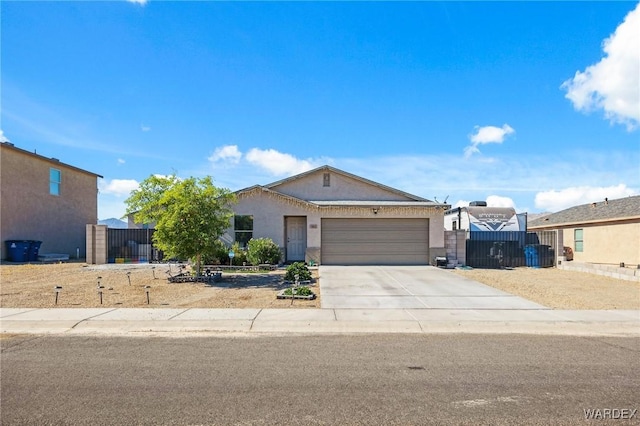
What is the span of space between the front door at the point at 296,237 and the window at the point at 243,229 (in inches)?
79.9

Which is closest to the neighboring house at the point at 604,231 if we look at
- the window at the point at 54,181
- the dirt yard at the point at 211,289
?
the dirt yard at the point at 211,289

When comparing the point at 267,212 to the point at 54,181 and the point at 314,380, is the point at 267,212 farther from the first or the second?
the point at 54,181

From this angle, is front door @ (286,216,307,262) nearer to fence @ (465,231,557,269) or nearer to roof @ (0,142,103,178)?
fence @ (465,231,557,269)

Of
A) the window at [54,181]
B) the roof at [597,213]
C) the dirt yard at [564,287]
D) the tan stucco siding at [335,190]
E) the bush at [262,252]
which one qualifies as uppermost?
the window at [54,181]

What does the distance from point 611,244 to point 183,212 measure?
23.6 meters

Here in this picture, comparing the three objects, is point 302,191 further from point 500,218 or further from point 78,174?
point 78,174

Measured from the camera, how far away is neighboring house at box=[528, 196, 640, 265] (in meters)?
Result: 21.4

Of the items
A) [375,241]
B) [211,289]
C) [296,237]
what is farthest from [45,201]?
[375,241]

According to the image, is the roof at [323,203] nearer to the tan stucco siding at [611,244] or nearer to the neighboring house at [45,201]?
the tan stucco siding at [611,244]

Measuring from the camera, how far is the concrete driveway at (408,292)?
410 inches

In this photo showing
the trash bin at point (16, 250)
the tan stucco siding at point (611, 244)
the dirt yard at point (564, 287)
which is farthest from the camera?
the trash bin at point (16, 250)

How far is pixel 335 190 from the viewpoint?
73.4 feet
